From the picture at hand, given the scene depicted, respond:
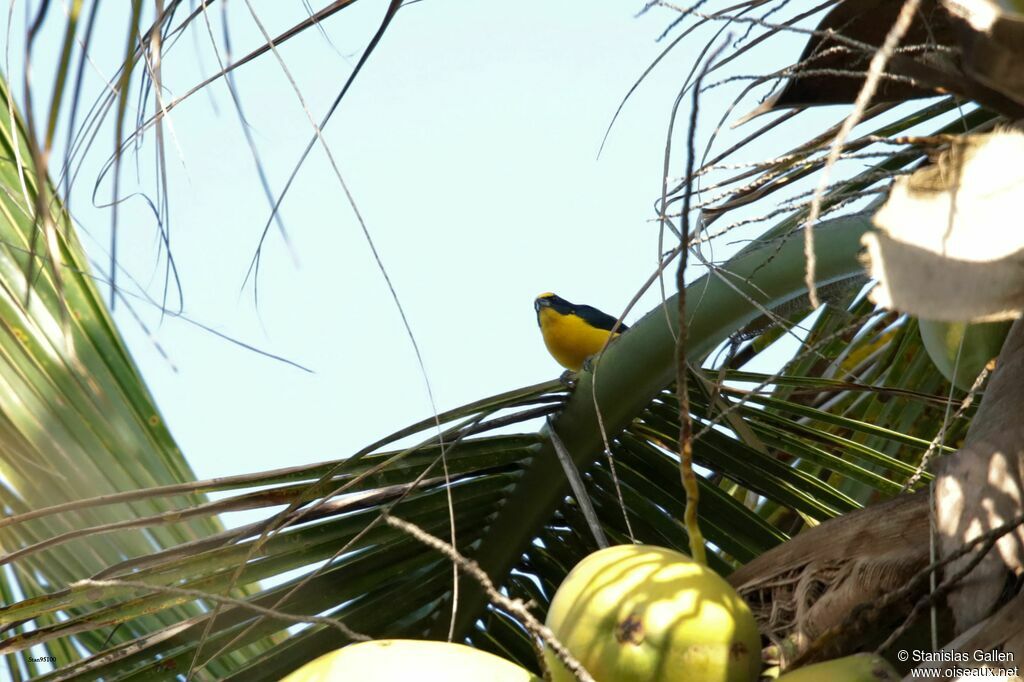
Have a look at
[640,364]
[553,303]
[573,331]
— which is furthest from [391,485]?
[553,303]

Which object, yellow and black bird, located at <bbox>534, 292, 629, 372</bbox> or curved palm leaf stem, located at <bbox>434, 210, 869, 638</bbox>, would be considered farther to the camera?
yellow and black bird, located at <bbox>534, 292, 629, 372</bbox>

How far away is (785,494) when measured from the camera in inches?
67.0

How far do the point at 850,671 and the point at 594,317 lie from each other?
5.03m

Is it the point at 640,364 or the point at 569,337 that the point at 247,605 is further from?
the point at 569,337

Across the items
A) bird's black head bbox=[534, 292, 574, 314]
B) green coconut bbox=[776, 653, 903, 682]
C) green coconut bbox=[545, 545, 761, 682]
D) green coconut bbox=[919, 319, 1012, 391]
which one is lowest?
green coconut bbox=[776, 653, 903, 682]

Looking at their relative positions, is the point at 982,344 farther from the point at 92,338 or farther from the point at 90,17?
the point at 92,338

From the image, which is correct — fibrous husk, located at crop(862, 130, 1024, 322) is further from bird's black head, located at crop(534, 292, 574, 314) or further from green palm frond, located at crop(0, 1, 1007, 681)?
bird's black head, located at crop(534, 292, 574, 314)

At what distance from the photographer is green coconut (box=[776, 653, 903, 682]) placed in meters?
0.85

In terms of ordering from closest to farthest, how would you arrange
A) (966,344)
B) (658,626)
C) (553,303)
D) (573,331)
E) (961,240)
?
1. (961,240)
2. (658,626)
3. (966,344)
4. (573,331)
5. (553,303)

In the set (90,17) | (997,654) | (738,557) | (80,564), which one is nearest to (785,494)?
(738,557)

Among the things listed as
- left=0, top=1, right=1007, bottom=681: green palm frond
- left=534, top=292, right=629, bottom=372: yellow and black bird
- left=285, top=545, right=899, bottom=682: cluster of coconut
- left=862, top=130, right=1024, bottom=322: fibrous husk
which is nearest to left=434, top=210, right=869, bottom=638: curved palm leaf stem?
left=0, top=1, right=1007, bottom=681: green palm frond

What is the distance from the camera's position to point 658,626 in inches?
32.9

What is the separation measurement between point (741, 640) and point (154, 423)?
1.25 meters

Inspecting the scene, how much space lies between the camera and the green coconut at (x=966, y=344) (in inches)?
49.3
